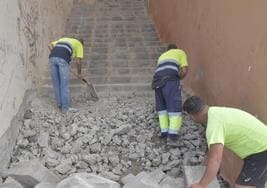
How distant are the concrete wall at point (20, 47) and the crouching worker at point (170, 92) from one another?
2098 millimetres

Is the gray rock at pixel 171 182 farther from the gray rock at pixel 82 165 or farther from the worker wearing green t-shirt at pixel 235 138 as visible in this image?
the gray rock at pixel 82 165

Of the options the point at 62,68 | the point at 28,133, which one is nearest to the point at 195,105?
the point at 28,133

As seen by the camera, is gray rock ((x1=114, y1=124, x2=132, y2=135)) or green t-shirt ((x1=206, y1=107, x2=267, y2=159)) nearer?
green t-shirt ((x1=206, y1=107, x2=267, y2=159))

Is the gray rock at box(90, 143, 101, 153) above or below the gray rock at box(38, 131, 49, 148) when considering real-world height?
below

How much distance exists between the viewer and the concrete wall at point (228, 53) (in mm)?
4632

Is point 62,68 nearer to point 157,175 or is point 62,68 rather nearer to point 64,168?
point 64,168

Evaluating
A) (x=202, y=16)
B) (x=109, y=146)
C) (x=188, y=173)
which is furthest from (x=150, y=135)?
(x=202, y=16)

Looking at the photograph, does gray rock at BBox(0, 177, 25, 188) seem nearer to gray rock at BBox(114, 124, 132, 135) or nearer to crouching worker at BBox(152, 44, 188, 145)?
gray rock at BBox(114, 124, 132, 135)

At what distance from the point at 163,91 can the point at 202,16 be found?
1.36 meters

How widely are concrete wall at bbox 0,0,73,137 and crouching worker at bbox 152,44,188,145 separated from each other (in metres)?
2.10

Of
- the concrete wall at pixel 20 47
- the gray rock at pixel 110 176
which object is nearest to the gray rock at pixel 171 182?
the gray rock at pixel 110 176

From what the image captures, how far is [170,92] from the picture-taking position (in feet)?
20.8

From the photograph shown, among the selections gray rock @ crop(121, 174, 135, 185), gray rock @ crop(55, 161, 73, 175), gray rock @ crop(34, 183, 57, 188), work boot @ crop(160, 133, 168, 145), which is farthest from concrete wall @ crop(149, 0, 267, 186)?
gray rock @ crop(34, 183, 57, 188)

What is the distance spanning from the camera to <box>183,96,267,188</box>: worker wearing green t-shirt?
398cm
